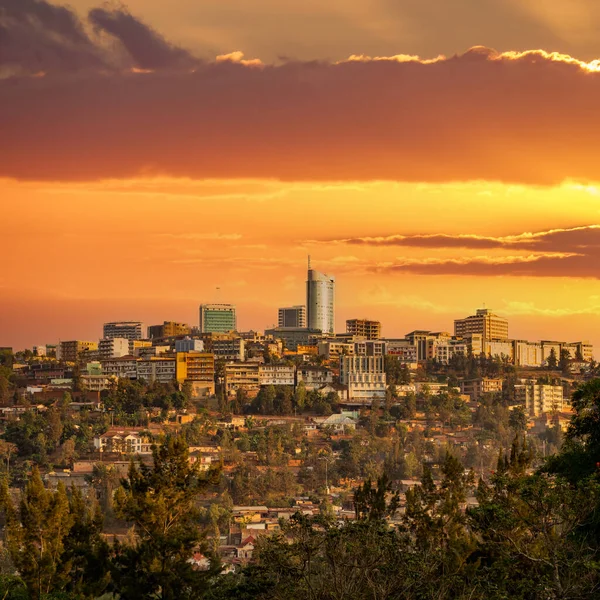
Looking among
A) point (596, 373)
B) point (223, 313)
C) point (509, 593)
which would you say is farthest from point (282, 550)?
point (223, 313)

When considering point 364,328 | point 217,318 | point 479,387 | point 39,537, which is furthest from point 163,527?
point 217,318

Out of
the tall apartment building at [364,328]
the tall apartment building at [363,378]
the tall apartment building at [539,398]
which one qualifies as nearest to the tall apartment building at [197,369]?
the tall apartment building at [363,378]

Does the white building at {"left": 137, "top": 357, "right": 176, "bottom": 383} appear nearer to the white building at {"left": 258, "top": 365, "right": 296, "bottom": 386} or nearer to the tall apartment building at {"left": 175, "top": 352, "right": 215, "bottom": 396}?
the tall apartment building at {"left": 175, "top": 352, "right": 215, "bottom": 396}

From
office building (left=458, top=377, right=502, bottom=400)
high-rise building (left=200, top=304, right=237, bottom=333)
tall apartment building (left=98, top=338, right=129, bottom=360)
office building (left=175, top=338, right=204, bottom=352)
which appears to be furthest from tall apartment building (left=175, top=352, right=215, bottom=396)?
high-rise building (left=200, top=304, right=237, bottom=333)

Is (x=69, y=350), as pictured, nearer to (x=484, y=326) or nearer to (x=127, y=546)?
(x=484, y=326)

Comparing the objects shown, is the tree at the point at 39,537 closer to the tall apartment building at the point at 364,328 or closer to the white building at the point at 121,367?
the white building at the point at 121,367

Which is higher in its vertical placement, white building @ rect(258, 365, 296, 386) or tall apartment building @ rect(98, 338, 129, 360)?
tall apartment building @ rect(98, 338, 129, 360)
